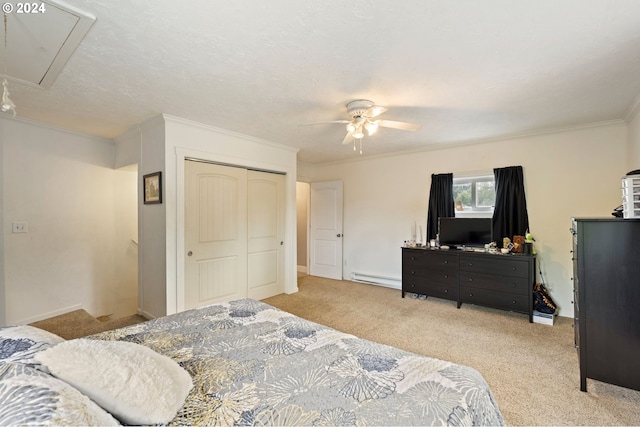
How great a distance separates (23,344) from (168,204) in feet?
7.55

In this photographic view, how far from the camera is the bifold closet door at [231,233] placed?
350 centimetres

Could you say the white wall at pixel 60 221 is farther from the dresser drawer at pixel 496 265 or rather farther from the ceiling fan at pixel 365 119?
the dresser drawer at pixel 496 265

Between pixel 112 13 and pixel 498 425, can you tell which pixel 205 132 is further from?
pixel 498 425

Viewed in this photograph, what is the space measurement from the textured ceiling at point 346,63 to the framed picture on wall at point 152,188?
Result: 66 cm

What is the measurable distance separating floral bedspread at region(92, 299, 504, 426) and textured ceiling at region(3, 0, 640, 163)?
1776mm

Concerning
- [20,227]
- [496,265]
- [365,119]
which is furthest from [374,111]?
[20,227]

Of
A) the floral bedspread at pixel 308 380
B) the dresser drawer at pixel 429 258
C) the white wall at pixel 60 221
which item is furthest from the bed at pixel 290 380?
the dresser drawer at pixel 429 258

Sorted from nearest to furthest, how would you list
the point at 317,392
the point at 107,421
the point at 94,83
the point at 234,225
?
the point at 107,421, the point at 317,392, the point at 94,83, the point at 234,225

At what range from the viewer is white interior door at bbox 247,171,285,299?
420 centimetres

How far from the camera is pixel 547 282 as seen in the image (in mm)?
3705

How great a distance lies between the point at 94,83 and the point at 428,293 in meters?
4.52

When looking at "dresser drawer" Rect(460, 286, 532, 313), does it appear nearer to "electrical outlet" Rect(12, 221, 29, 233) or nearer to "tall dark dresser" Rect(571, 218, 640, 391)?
"tall dark dresser" Rect(571, 218, 640, 391)

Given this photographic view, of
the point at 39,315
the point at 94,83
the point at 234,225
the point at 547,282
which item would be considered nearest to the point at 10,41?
the point at 94,83

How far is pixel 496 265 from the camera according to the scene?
363cm
